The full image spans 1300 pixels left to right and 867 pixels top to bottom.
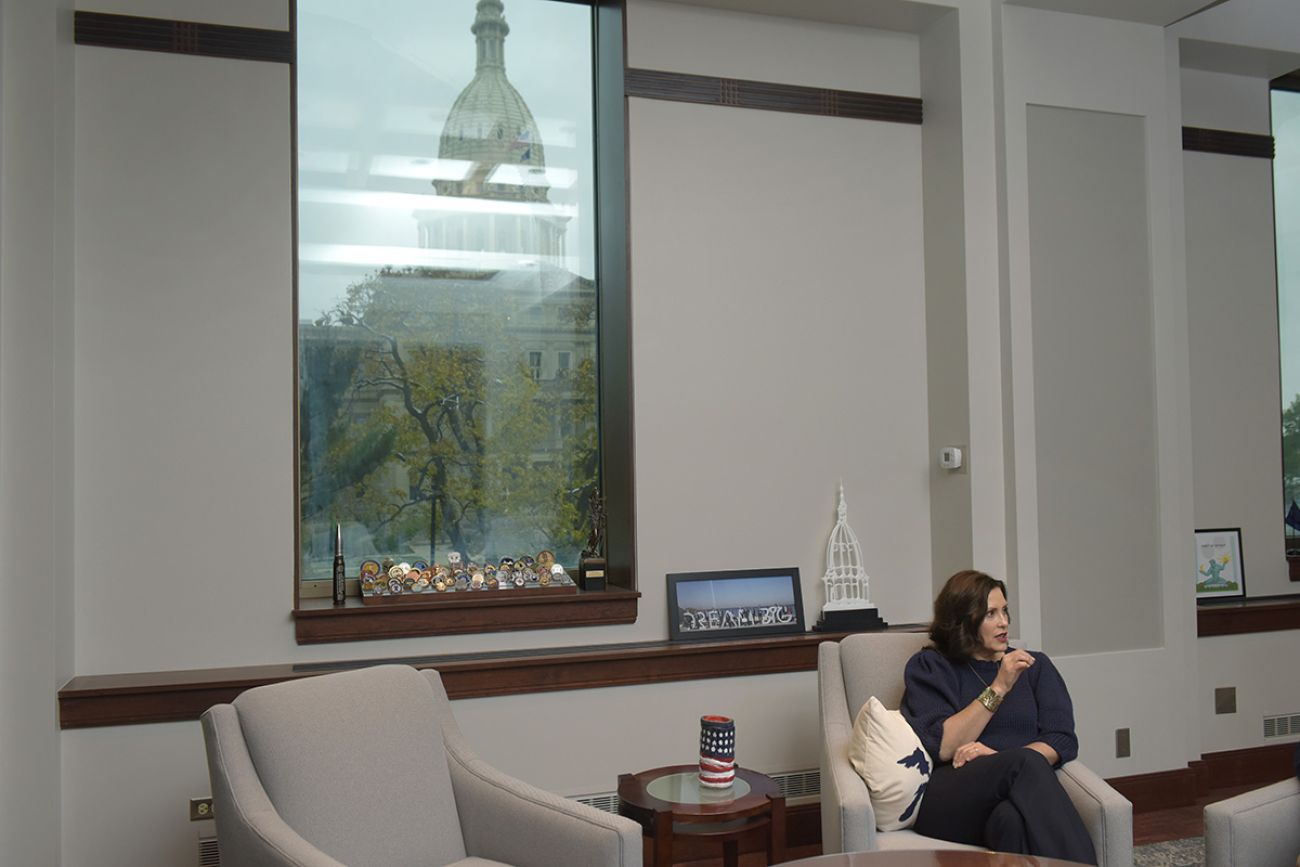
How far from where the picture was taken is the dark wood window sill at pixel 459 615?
350 cm

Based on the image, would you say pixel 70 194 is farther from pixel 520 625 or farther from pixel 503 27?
pixel 520 625

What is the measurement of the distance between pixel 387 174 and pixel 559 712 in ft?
6.71

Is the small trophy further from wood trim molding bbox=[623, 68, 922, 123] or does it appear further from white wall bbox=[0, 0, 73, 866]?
white wall bbox=[0, 0, 73, 866]

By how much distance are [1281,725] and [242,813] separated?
446 centimetres

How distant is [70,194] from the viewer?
3.28 meters

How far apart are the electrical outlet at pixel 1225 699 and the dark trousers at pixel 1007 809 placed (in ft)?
7.70

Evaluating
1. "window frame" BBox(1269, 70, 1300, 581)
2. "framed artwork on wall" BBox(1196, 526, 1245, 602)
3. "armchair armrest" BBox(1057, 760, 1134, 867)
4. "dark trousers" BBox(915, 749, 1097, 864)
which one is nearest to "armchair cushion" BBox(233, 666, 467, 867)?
"dark trousers" BBox(915, 749, 1097, 864)

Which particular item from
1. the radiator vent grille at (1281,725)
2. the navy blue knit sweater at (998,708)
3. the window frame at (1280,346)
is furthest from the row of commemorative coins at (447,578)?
the window frame at (1280,346)

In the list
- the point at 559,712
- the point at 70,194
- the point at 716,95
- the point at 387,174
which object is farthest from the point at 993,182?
the point at 70,194

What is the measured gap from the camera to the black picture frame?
3.93m

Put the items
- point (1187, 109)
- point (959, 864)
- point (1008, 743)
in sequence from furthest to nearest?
point (1187, 109) → point (1008, 743) → point (959, 864)

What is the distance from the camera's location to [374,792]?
264 centimetres

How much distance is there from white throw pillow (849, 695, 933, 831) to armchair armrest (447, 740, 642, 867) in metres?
0.77

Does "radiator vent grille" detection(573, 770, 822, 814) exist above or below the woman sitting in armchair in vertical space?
below
